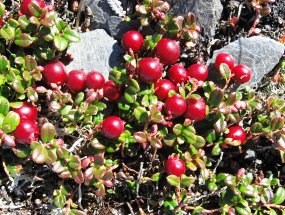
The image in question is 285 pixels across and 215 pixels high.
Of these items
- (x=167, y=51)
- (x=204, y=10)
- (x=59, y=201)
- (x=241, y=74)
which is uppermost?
(x=204, y=10)

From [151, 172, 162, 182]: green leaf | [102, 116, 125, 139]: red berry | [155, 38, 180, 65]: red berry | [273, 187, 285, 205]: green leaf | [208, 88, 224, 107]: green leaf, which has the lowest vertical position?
[273, 187, 285, 205]: green leaf

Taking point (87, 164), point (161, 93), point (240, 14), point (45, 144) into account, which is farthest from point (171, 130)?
point (240, 14)

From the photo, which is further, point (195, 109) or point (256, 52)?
point (256, 52)

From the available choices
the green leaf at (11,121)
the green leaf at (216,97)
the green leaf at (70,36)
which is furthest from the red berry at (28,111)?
the green leaf at (216,97)

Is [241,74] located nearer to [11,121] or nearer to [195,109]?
[195,109]

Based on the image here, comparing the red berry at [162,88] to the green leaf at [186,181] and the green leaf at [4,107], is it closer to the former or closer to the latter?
the green leaf at [186,181]

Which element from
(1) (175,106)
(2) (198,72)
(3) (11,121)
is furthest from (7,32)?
(2) (198,72)

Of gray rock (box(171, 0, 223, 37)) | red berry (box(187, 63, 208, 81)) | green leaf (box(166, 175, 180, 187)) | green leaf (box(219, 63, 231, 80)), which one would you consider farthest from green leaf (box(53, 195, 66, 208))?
gray rock (box(171, 0, 223, 37))

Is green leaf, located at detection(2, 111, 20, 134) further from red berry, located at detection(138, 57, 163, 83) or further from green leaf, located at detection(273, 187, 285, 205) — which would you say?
green leaf, located at detection(273, 187, 285, 205)
